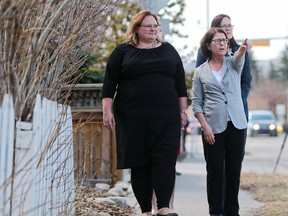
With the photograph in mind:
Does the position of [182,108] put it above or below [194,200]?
above

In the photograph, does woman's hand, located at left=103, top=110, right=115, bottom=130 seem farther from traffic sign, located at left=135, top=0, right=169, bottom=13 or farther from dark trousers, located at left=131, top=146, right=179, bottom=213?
traffic sign, located at left=135, top=0, right=169, bottom=13

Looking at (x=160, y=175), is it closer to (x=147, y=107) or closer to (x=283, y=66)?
(x=147, y=107)

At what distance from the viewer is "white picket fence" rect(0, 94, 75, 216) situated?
4.07m

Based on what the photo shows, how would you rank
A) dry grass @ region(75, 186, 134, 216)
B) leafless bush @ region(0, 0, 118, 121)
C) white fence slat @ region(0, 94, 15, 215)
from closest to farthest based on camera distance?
1. white fence slat @ region(0, 94, 15, 215)
2. leafless bush @ region(0, 0, 118, 121)
3. dry grass @ region(75, 186, 134, 216)

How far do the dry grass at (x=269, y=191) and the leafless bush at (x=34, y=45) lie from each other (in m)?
3.14

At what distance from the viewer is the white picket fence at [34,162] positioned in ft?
13.4

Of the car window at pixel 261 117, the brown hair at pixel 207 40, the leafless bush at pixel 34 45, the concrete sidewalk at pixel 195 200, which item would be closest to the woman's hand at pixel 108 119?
the leafless bush at pixel 34 45

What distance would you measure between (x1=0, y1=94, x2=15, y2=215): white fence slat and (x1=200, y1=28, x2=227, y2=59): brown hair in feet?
10.6

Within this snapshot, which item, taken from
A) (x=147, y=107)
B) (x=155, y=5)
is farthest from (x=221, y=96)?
(x=155, y=5)

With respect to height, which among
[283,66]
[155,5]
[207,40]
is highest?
[283,66]

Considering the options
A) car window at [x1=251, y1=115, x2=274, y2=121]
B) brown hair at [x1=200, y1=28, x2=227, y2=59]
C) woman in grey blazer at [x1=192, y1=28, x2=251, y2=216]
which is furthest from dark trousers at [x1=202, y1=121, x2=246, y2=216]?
car window at [x1=251, y1=115, x2=274, y2=121]

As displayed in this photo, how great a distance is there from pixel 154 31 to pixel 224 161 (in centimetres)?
138

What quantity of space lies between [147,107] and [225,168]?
3.52 feet

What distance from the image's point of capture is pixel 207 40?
6.97 metres
